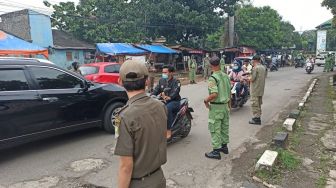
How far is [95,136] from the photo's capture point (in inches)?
256

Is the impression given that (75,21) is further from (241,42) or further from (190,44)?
(241,42)

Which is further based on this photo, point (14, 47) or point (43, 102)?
point (14, 47)

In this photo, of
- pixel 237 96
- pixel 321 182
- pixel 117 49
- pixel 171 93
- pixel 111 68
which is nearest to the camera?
pixel 321 182

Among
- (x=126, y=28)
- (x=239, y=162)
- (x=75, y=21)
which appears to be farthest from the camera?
(x=75, y=21)

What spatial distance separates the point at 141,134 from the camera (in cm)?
202

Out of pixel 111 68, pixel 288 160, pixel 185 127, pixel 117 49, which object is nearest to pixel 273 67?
pixel 117 49

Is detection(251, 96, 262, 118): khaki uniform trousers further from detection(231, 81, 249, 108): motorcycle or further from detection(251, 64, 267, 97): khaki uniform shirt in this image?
detection(231, 81, 249, 108): motorcycle

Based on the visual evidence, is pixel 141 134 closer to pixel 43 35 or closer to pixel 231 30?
pixel 43 35

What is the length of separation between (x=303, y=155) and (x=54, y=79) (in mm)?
4570

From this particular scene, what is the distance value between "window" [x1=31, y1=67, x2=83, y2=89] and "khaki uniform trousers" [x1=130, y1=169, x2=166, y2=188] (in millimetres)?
3858

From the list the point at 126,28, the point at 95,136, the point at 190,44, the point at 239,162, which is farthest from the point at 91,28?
the point at 239,162

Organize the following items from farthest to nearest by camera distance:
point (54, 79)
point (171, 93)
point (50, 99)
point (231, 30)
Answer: point (231, 30)
point (171, 93)
point (54, 79)
point (50, 99)

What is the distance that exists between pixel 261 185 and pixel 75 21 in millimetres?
29945

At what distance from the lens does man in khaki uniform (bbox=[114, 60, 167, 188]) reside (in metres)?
2.00
